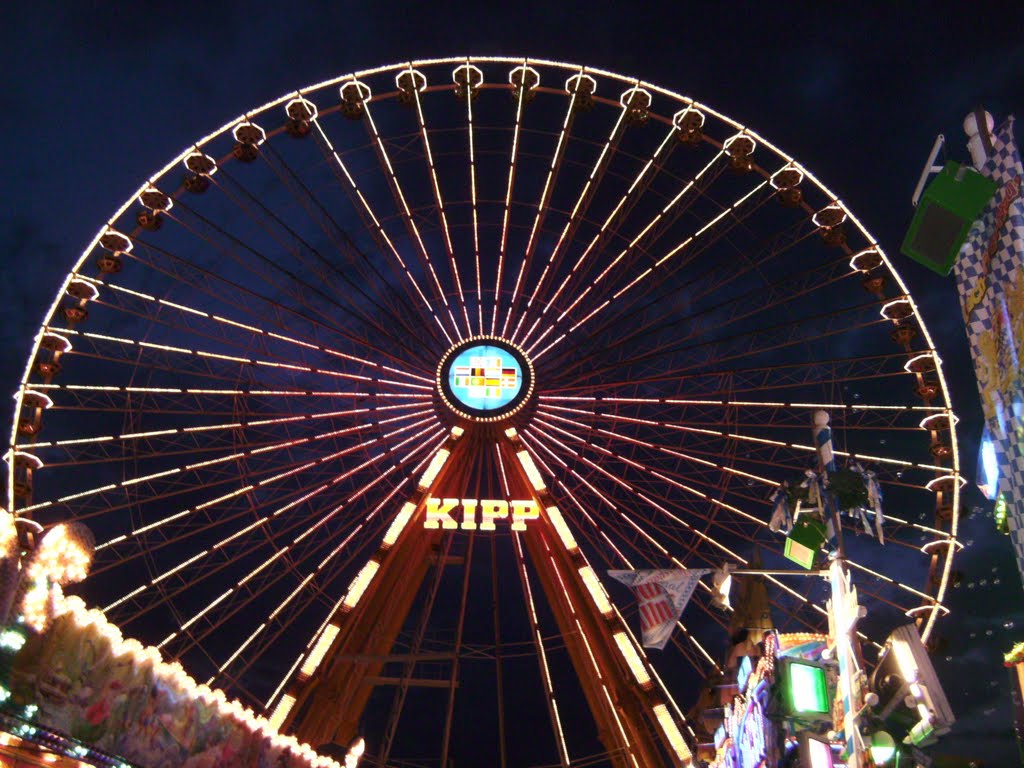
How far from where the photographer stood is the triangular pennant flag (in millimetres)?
17016

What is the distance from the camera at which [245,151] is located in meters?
23.9

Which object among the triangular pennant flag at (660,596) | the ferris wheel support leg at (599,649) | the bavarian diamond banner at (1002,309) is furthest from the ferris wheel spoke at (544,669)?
the bavarian diamond banner at (1002,309)

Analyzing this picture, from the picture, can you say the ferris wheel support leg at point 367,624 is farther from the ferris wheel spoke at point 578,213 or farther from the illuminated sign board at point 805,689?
the illuminated sign board at point 805,689

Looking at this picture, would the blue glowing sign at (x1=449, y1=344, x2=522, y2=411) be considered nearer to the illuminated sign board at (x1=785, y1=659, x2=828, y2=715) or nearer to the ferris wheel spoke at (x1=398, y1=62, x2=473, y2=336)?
the ferris wheel spoke at (x1=398, y1=62, x2=473, y2=336)

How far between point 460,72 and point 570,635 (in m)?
13.0

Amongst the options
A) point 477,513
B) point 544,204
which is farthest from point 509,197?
point 477,513

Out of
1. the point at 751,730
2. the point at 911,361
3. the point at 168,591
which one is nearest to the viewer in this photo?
the point at 751,730

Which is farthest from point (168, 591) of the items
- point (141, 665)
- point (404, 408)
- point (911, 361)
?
point (911, 361)

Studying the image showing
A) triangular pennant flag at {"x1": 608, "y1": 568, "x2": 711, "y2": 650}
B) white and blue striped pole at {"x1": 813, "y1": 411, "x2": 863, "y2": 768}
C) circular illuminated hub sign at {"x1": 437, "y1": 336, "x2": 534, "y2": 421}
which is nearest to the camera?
white and blue striped pole at {"x1": 813, "y1": 411, "x2": 863, "y2": 768}

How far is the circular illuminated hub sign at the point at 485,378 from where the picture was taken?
23.7 metres

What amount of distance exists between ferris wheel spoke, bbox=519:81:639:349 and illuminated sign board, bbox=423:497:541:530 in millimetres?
3948

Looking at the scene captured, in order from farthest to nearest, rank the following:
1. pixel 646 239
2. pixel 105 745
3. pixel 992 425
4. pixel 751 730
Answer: pixel 646 239 < pixel 751 730 < pixel 105 745 < pixel 992 425

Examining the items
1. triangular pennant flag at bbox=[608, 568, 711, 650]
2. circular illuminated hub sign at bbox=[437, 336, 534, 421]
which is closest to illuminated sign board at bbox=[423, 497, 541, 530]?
circular illuminated hub sign at bbox=[437, 336, 534, 421]

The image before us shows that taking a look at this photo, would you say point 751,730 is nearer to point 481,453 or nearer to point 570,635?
point 570,635
